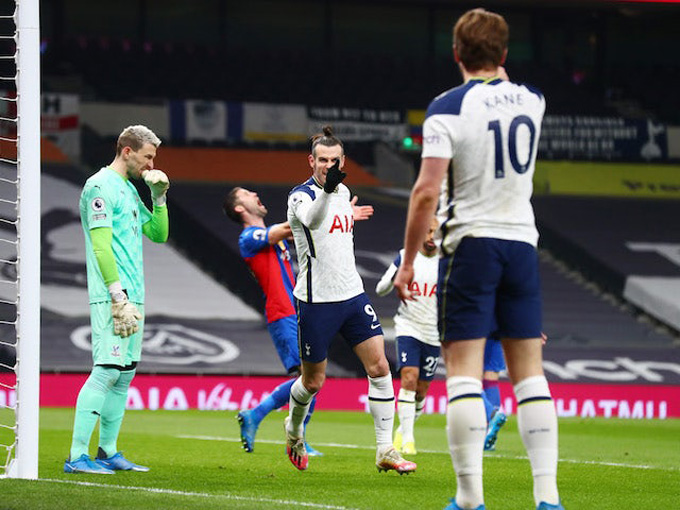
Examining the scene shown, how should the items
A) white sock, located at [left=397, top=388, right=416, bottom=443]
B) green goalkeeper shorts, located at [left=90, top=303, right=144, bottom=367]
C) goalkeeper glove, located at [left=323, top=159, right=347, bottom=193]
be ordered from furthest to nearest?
white sock, located at [left=397, top=388, right=416, bottom=443], green goalkeeper shorts, located at [left=90, top=303, right=144, bottom=367], goalkeeper glove, located at [left=323, top=159, right=347, bottom=193]

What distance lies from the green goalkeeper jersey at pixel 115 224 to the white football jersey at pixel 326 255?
0.98m

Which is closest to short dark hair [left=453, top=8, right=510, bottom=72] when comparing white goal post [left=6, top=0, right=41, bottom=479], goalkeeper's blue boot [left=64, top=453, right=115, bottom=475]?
white goal post [left=6, top=0, right=41, bottom=479]

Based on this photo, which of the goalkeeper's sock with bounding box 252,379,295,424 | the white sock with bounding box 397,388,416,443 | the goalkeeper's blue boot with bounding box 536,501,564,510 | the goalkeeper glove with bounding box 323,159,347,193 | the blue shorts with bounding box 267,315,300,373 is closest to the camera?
the goalkeeper's blue boot with bounding box 536,501,564,510

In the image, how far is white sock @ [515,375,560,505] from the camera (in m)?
5.20

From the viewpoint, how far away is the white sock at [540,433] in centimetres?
520

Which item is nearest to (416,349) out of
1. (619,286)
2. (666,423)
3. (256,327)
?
(666,423)

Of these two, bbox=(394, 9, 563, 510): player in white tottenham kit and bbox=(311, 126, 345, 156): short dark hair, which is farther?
bbox=(311, 126, 345, 156): short dark hair

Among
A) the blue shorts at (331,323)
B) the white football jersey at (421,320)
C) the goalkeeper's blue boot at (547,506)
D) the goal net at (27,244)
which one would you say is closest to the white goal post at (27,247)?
the goal net at (27,244)

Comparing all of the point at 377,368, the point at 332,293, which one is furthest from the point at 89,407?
the point at 377,368

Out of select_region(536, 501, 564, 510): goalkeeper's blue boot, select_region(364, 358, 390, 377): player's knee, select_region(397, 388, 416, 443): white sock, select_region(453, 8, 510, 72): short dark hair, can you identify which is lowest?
select_region(397, 388, 416, 443): white sock

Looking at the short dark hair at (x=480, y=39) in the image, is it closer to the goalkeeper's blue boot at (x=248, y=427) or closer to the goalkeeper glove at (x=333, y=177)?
the goalkeeper glove at (x=333, y=177)

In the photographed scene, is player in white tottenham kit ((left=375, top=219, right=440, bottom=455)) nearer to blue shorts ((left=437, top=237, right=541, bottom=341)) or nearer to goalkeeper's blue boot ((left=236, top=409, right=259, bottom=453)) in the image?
goalkeeper's blue boot ((left=236, top=409, right=259, bottom=453))

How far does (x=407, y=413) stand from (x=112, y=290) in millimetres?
3792

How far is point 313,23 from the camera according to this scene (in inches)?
1124
